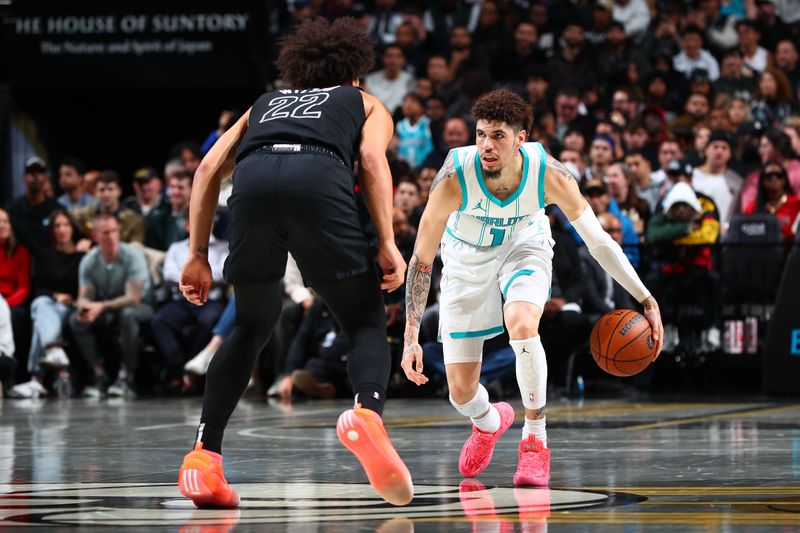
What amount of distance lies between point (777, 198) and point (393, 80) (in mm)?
5516

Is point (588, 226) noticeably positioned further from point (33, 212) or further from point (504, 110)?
point (33, 212)

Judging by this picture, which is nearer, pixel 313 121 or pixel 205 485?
pixel 205 485

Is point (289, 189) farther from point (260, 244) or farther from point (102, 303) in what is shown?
point (102, 303)

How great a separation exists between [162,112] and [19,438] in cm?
1081

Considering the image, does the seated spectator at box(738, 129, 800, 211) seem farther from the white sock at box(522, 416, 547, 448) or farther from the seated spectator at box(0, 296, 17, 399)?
the white sock at box(522, 416, 547, 448)

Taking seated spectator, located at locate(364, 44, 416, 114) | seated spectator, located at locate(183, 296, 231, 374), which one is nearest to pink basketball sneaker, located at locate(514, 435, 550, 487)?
seated spectator, located at locate(183, 296, 231, 374)

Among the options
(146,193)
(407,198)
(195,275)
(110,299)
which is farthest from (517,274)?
(146,193)

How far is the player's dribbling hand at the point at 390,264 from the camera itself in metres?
5.32

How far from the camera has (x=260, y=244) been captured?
5297 mm

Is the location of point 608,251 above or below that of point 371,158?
below

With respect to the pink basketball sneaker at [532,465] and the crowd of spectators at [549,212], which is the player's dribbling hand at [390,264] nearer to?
the pink basketball sneaker at [532,465]

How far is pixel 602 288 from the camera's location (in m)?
13.0

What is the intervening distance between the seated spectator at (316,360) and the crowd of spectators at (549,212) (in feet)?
0.07

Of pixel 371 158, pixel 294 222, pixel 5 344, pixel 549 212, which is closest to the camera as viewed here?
pixel 294 222
